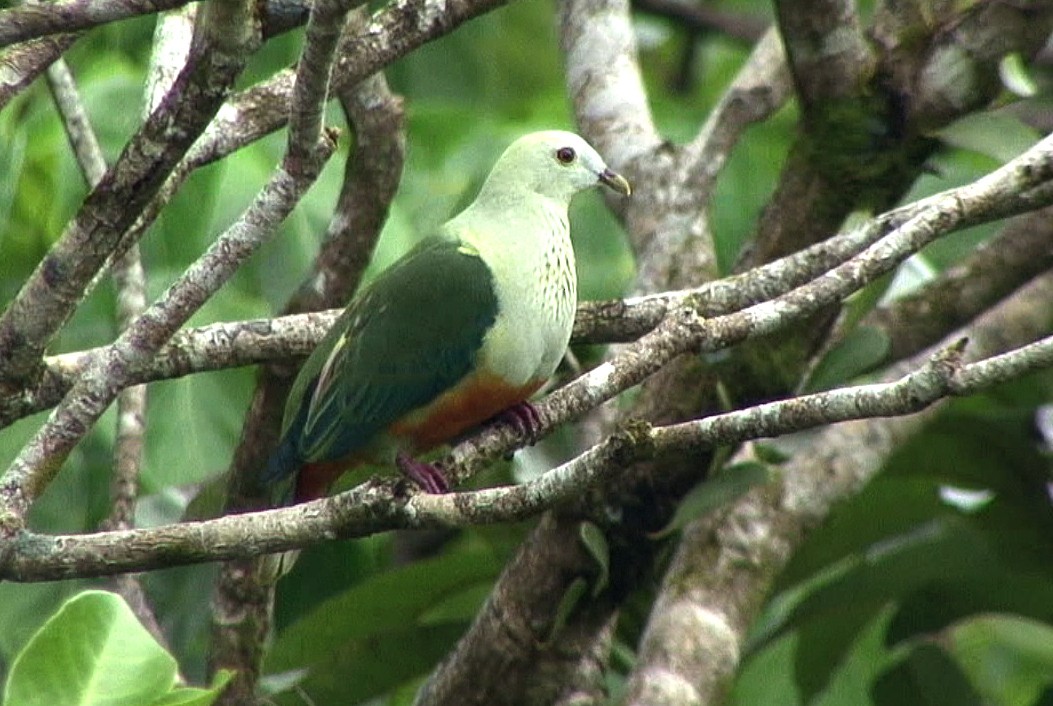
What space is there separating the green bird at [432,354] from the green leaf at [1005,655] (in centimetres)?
285

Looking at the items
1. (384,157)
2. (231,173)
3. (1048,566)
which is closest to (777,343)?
(384,157)

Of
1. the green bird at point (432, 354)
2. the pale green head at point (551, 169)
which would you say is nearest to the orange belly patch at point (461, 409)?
the green bird at point (432, 354)

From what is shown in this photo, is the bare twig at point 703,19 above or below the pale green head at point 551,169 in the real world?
below

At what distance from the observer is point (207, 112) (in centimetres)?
282

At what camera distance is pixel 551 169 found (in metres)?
4.20

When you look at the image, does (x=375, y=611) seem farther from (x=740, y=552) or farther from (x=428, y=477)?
(x=428, y=477)

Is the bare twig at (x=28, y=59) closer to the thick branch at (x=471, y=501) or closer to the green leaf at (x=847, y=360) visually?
the thick branch at (x=471, y=501)

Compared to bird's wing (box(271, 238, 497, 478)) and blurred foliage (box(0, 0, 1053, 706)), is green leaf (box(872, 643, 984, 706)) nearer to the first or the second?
blurred foliage (box(0, 0, 1053, 706))

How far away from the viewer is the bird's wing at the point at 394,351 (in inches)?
144

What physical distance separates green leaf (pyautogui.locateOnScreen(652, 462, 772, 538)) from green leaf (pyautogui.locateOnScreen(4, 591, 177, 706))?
1368 millimetres

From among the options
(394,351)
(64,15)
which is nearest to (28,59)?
(64,15)

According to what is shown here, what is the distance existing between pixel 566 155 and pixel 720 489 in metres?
0.80

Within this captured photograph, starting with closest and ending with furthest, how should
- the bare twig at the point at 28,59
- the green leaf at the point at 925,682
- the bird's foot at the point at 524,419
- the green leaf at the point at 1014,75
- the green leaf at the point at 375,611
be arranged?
the bare twig at the point at 28,59 < the bird's foot at the point at 524,419 < the green leaf at the point at 1014,75 < the green leaf at the point at 375,611 < the green leaf at the point at 925,682

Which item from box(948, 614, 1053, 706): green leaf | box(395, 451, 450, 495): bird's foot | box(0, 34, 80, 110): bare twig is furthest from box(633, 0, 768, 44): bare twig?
box(0, 34, 80, 110): bare twig
